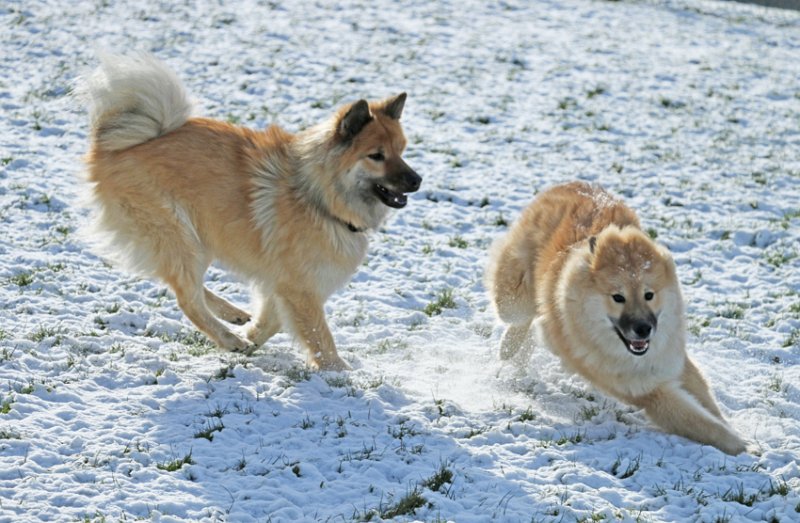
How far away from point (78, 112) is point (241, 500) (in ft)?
25.1

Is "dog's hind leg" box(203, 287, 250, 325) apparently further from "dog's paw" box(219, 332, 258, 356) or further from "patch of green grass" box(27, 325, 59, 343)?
"patch of green grass" box(27, 325, 59, 343)

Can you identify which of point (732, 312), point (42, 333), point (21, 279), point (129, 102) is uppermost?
point (129, 102)

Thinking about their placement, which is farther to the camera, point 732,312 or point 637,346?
point 732,312

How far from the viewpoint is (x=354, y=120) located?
551cm

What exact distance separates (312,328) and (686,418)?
88.1 inches

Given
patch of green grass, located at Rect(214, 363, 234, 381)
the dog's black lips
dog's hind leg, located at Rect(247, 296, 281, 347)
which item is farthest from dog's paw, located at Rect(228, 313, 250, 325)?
the dog's black lips

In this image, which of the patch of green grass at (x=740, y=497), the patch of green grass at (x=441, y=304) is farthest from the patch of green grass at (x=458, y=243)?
the patch of green grass at (x=740, y=497)

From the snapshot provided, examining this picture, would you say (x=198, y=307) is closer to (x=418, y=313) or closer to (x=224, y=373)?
(x=224, y=373)

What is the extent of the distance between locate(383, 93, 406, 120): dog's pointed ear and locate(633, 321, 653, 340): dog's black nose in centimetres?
200

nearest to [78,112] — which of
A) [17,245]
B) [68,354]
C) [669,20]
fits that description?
[17,245]

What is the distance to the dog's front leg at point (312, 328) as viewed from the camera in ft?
18.5

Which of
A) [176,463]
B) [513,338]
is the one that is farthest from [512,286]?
[176,463]

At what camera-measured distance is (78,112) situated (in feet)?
34.5

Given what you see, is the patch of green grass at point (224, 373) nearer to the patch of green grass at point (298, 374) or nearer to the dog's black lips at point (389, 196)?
the patch of green grass at point (298, 374)
